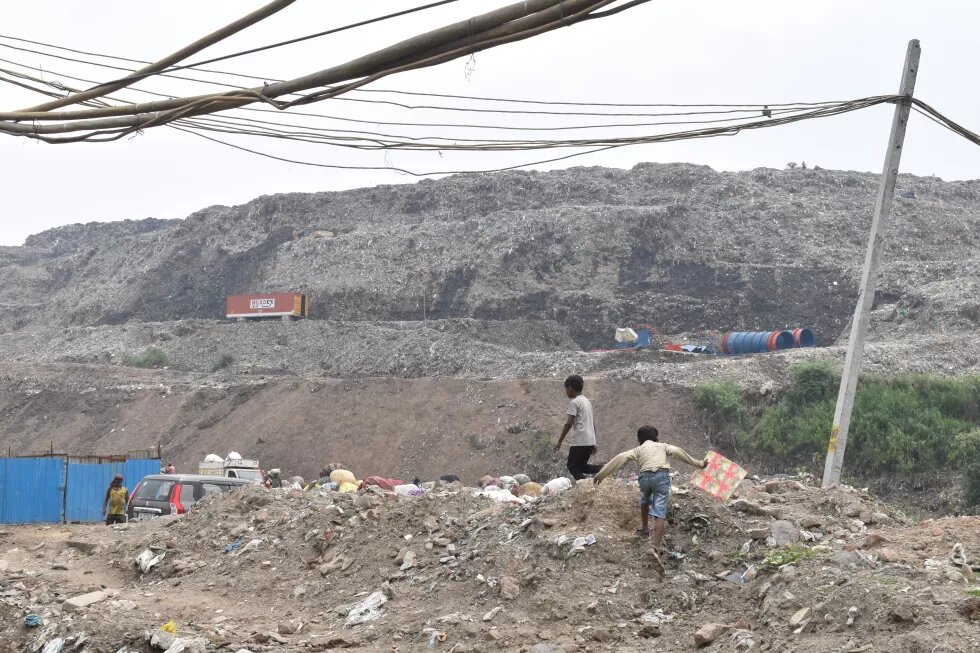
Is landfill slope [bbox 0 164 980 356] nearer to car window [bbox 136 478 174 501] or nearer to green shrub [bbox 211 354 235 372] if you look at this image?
green shrub [bbox 211 354 235 372]

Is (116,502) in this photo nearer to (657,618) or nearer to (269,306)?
(657,618)

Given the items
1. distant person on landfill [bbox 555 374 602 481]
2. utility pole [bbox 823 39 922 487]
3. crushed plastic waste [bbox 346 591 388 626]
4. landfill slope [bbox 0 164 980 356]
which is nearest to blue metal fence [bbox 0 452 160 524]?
crushed plastic waste [bbox 346 591 388 626]

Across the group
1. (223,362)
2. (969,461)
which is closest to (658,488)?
(969,461)

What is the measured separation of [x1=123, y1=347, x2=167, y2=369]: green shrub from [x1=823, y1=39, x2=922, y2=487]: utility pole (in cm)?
4445

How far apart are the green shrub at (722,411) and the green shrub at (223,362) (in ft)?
80.3

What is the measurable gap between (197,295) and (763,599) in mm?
60997

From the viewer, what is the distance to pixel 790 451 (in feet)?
100

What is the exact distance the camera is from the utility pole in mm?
11500

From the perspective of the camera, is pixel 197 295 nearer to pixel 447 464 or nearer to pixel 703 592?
pixel 447 464

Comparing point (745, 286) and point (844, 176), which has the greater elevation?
point (844, 176)

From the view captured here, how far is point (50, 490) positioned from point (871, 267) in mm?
17646

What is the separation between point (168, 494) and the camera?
56.1ft

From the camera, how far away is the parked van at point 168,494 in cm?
1698

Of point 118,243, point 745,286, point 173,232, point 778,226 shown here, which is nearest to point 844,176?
point 778,226
